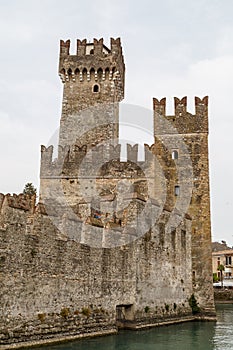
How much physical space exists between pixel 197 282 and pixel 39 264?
1289cm

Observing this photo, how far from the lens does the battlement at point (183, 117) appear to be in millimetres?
25766

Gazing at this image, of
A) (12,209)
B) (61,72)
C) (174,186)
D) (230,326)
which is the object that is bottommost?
(230,326)

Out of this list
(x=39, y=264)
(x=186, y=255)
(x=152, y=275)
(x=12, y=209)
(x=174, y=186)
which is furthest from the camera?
(x=174, y=186)

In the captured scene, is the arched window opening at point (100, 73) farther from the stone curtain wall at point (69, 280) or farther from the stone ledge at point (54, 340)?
the stone ledge at point (54, 340)

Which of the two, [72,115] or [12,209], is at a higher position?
[72,115]

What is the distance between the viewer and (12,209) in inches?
468

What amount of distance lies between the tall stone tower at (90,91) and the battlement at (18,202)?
12737 millimetres

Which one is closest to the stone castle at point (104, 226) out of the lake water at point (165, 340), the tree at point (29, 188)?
the lake water at point (165, 340)

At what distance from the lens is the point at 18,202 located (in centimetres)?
1215

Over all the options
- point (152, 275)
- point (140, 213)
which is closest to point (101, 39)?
point (140, 213)

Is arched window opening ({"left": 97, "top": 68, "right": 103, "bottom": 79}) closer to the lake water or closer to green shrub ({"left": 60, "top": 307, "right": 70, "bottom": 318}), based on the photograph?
the lake water

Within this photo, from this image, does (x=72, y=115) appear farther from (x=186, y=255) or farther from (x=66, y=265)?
(x=66, y=265)

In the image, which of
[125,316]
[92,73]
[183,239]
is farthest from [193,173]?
[125,316]

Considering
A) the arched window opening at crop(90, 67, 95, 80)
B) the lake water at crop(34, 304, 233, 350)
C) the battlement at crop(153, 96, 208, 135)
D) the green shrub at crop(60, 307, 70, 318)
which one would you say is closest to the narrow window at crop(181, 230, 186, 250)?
the lake water at crop(34, 304, 233, 350)
